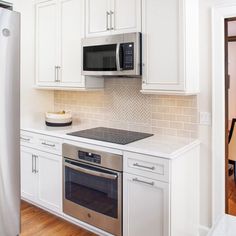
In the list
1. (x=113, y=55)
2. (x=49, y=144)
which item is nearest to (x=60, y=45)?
(x=113, y=55)

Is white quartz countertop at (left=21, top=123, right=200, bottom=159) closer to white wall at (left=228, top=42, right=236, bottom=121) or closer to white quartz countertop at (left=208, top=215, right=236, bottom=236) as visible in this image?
white quartz countertop at (left=208, top=215, right=236, bottom=236)

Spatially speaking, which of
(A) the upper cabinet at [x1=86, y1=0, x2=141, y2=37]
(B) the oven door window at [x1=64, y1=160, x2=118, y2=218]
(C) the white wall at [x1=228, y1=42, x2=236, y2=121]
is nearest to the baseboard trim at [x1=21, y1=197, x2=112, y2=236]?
(B) the oven door window at [x1=64, y1=160, x2=118, y2=218]

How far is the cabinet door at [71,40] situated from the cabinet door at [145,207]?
1229 millimetres

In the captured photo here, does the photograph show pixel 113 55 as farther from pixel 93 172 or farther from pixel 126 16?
pixel 93 172

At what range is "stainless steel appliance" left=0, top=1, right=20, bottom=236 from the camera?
1675mm

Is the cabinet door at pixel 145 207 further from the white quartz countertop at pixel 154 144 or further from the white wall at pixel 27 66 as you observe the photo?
the white wall at pixel 27 66

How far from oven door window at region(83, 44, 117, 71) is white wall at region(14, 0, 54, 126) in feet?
3.04

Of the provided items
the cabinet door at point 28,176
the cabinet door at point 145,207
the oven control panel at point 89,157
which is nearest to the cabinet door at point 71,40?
the oven control panel at point 89,157

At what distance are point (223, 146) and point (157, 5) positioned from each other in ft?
4.35

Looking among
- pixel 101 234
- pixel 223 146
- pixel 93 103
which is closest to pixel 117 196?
pixel 101 234

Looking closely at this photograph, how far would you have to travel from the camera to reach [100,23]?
2.60 m

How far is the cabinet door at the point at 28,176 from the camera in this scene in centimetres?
296

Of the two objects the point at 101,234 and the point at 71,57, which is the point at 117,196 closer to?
the point at 101,234

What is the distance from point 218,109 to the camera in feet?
7.63
